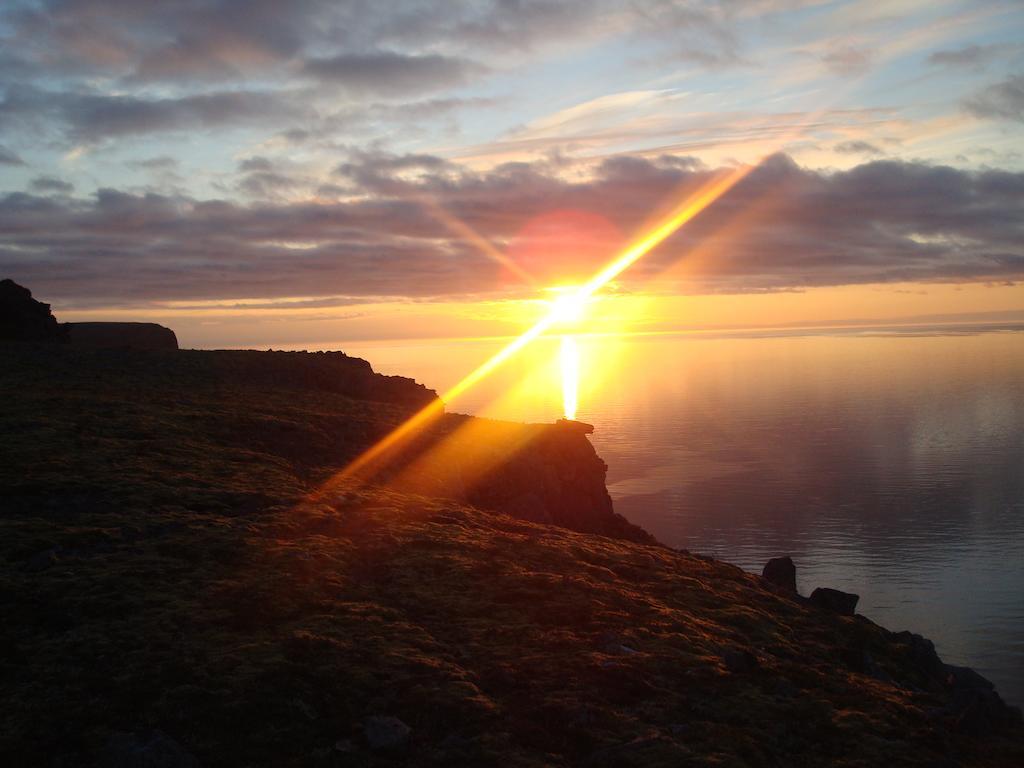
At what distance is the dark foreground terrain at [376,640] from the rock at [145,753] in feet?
0.19

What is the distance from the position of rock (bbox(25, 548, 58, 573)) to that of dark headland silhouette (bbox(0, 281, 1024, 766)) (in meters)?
0.08

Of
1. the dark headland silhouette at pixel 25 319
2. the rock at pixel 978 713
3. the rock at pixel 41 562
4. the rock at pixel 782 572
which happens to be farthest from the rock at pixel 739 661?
the dark headland silhouette at pixel 25 319

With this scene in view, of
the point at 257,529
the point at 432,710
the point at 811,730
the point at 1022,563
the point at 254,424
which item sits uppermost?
the point at 254,424

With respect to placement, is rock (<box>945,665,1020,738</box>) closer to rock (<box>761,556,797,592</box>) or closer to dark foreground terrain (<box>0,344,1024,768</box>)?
dark foreground terrain (<box>0,344,1024,768</box>)

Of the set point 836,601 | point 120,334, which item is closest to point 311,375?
point 120,334

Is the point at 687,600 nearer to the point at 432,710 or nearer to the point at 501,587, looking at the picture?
the point at 501,587

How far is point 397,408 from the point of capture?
198 ft

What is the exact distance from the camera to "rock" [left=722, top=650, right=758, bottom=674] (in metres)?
22.8

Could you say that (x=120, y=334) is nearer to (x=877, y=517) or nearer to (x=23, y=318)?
(x=23, y=318)

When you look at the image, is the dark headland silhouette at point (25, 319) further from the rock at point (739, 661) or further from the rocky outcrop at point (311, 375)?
the rock at point (739, 661)

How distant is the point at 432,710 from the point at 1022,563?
100.0 meters

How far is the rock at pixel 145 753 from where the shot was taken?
15320 mm

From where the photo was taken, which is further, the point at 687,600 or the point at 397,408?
the point at 397,408

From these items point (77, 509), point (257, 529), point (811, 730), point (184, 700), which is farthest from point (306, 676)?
point (77, 509)
